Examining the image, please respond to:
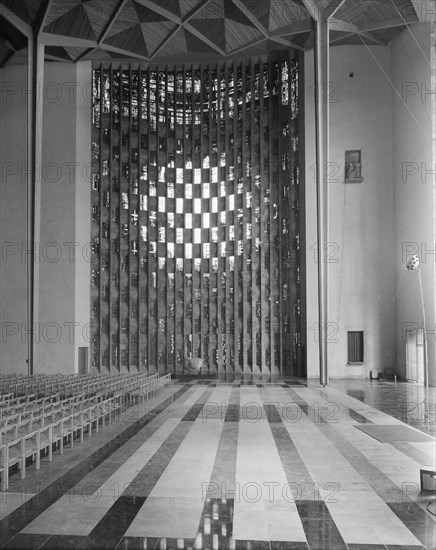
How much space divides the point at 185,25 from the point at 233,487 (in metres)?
22.2

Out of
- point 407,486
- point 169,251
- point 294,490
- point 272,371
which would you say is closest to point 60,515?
point 294,490

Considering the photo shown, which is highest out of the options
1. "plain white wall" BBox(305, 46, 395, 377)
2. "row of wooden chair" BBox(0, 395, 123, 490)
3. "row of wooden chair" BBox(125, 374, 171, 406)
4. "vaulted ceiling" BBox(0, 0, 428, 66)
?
A: "vaulted ceiling" BBox(0, 0, 428, 66)

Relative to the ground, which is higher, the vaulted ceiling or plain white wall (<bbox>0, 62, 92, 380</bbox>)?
the vaulted ceiling

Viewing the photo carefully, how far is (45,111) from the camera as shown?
26.8 metres

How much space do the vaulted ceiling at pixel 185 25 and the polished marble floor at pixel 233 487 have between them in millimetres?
16128

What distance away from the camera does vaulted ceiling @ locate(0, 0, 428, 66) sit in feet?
71.8

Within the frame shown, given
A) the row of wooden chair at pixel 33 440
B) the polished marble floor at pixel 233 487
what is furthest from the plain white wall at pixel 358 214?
the row of wooden chair at pixel 33 440

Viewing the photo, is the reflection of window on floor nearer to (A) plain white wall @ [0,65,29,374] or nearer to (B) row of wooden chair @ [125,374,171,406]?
(B) row of wooden chair @ [125,374,171,406]

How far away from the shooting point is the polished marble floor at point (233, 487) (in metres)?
5.23

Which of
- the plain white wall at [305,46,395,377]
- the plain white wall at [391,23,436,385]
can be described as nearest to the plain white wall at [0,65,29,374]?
the plain white wall at [305,46,395,377]

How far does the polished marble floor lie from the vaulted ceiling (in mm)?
16128

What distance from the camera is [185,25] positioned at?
80.2 ft

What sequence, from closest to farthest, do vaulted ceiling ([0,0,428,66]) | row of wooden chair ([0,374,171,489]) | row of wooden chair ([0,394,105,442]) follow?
row of wooden chair ([0,374,171,489]) → row of wooden chair ([0,394,105,442]) → vaulted ceiling ([0,0,428,66])

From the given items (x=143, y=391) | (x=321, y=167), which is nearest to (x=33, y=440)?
(x=143, y=391)
